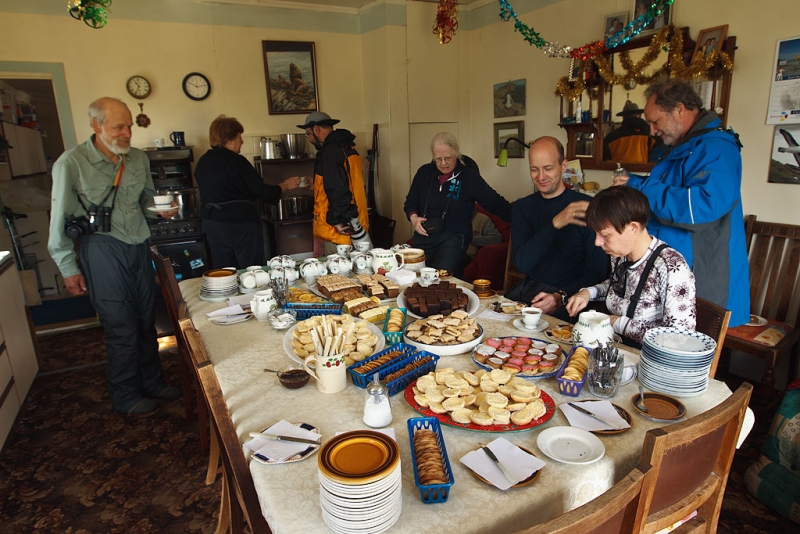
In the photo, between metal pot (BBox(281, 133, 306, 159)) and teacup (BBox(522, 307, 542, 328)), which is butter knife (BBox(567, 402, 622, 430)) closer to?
teacup (BBox(522, 307, 542, 328))

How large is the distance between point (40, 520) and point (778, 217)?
4.39 metres

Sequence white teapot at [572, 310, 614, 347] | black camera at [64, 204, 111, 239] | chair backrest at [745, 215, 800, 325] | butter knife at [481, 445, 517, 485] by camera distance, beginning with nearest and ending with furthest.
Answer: butter knife at [481, 445, 517, 485]
white teapot at [572, 310, 614, 347]
black camera at [64, 204, 111, 239]
chair backrest at [745, 215, 800, 325]

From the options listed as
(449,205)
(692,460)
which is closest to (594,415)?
(692,460)

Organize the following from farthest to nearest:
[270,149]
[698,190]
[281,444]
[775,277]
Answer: [270,149]
[775,277]
[698,190]
[281,444]

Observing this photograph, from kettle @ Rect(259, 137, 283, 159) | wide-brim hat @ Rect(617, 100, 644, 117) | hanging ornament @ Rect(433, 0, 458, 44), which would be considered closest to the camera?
wide-brim hat @ Rect(617, 100, 644, 117)

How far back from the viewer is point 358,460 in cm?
99

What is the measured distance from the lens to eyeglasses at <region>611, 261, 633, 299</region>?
6.28 ft

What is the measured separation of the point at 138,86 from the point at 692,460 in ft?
18.1

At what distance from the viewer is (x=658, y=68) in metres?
3.62

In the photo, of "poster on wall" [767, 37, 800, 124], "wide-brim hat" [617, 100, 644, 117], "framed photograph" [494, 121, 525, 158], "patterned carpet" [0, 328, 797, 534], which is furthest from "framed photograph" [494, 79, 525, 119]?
"patterned carpet" [0, 328, 797, 534]

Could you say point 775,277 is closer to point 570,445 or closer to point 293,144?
point 570,445

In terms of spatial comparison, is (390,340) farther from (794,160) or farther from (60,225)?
(794,160)

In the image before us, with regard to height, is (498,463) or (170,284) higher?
(170,284)

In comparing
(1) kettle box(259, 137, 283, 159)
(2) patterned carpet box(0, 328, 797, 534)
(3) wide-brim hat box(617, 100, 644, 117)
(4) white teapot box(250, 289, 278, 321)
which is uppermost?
(3) wide-brim hat box(617, 100, 644, 117)
